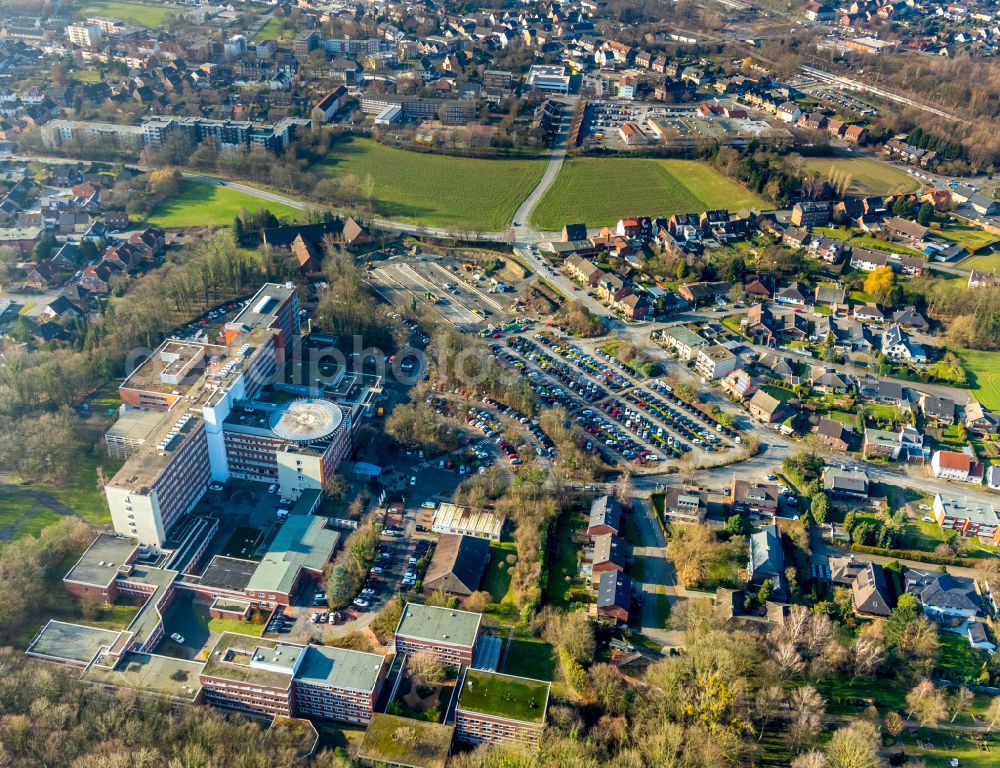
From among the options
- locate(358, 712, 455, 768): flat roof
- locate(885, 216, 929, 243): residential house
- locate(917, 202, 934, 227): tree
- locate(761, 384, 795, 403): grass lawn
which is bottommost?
locate(358, 712, 455, 768): flat roof

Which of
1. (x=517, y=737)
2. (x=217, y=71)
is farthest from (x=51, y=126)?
(x=517, y=737)

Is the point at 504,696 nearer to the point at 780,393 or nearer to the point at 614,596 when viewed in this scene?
the point at 614,596

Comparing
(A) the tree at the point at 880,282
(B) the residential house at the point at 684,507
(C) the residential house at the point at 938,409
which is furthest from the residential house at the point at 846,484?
(A) the tree at the point at 880,282

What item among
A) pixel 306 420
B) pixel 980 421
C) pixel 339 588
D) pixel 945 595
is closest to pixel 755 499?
pixel 945 595

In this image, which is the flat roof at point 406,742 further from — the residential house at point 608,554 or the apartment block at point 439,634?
the residential house at point 608,554

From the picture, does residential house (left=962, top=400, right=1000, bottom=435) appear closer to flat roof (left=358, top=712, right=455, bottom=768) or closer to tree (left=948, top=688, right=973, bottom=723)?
tree (left=948, top=688, right=973, bottom=723)

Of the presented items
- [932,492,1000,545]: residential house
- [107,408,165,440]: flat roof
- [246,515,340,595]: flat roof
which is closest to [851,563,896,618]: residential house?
[932,492,1000,545]: residential house

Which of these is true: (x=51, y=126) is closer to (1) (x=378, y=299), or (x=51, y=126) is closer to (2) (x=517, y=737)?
(1) (x=378, y=299)
